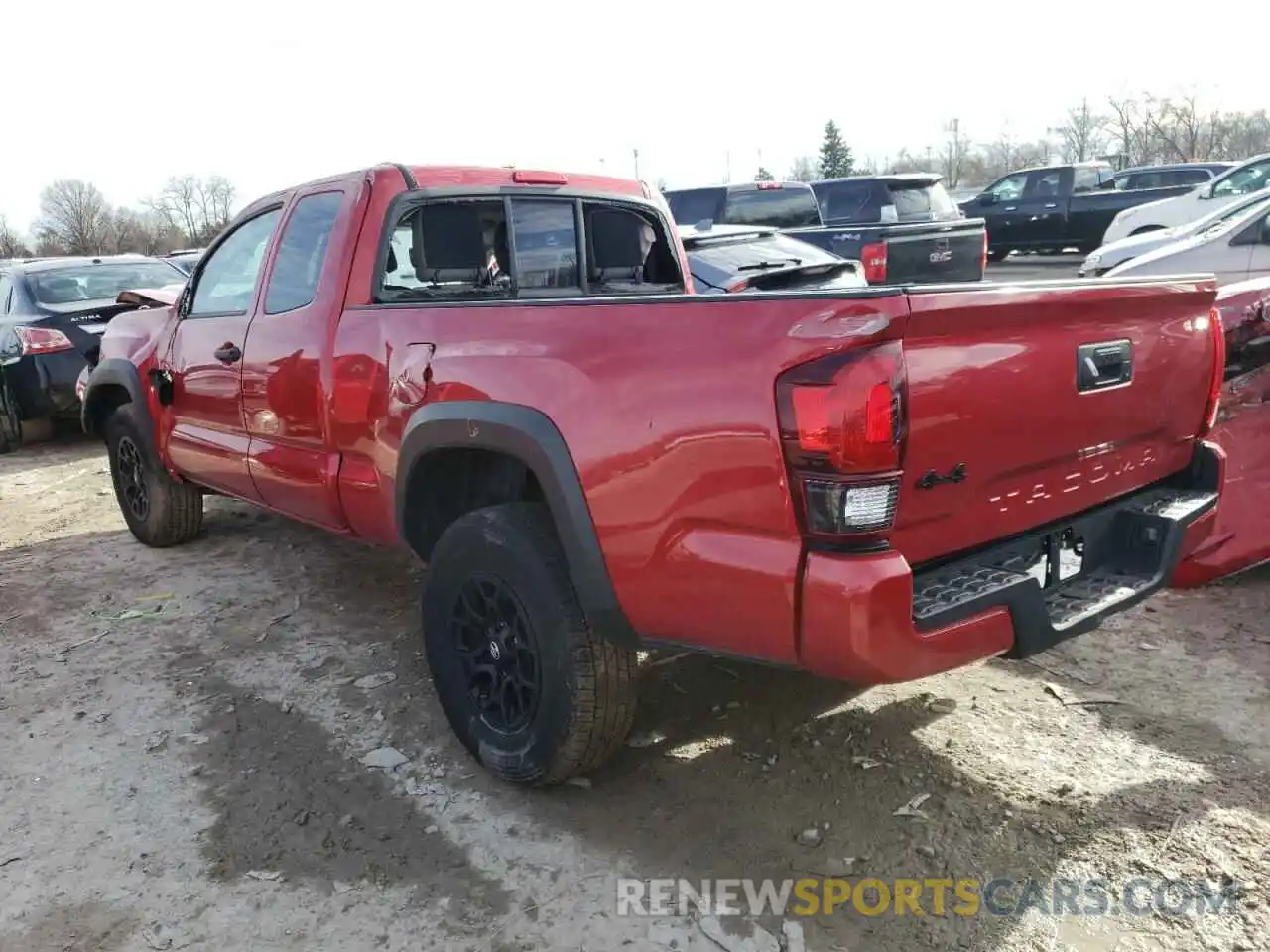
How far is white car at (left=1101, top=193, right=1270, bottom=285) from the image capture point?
352 inches

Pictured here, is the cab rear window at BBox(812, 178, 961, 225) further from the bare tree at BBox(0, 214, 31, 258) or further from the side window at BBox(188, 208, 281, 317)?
the bare tree at BBox(0, 214, 31, 258)

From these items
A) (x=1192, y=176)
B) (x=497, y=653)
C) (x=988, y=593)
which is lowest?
(x=497, y=653)

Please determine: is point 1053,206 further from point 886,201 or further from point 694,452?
point 694,452

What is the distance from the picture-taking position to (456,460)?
3293mm

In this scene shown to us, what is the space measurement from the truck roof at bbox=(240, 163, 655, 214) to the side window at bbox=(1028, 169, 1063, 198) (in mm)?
16713

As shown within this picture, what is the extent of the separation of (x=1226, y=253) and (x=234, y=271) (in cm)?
862

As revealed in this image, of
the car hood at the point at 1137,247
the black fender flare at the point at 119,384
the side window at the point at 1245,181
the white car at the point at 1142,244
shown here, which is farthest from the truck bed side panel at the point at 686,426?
the side window at the point at 1245,181

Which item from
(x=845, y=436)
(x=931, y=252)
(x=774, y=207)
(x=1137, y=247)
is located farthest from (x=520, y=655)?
(x=1137, y=247)

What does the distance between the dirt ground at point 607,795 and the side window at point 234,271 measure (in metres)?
1.51

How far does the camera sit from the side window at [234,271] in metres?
4.38

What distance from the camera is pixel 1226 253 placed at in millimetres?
9117

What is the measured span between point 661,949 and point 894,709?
1411mm

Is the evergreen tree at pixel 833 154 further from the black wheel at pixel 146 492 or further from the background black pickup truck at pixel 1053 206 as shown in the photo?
the black wheel at pixel 146 492

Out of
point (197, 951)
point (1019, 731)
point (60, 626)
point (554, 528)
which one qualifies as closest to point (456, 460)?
point (554, 528)
